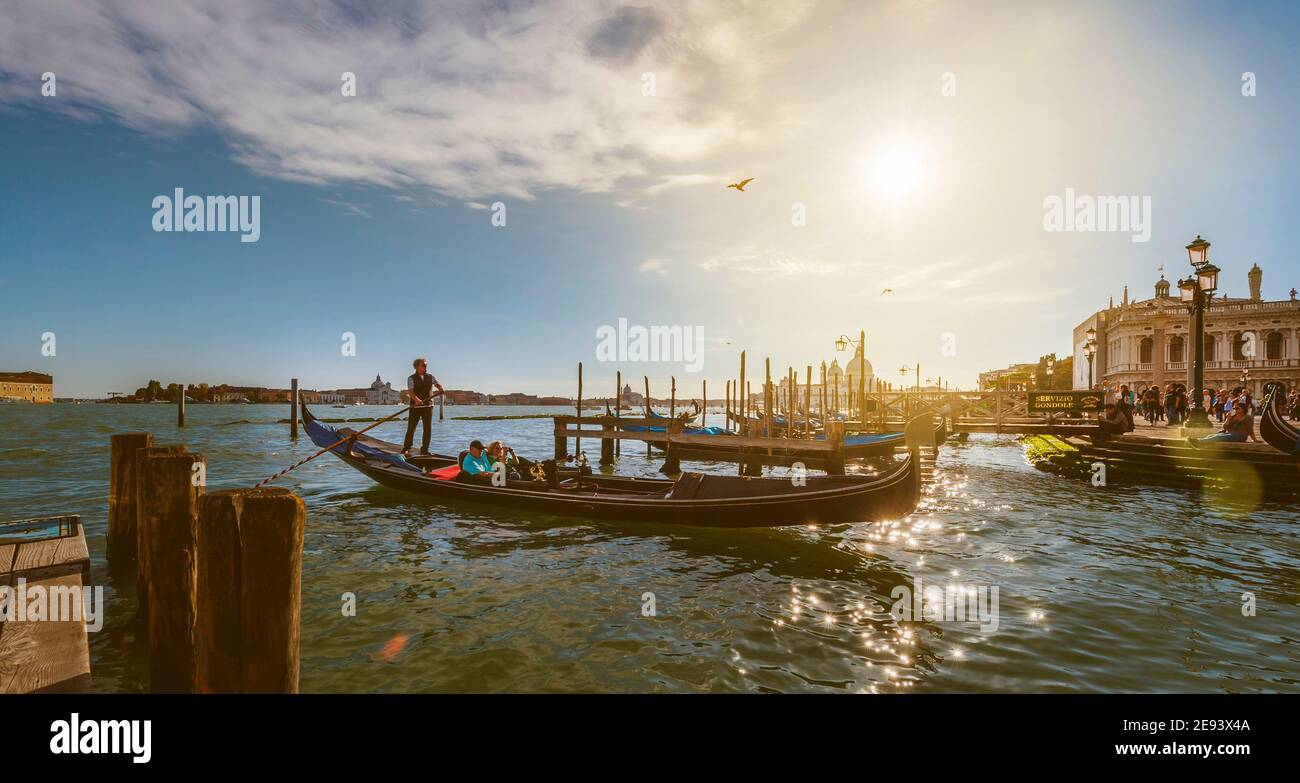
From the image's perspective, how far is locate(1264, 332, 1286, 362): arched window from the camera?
38.1 meters

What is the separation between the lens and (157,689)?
11.8 ft

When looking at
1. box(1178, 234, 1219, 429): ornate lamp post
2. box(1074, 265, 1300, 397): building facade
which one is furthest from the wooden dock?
box(1074, 265, 1300, 397): building facade

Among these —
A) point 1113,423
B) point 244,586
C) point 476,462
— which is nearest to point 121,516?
point 476,462

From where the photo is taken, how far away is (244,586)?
2.65m

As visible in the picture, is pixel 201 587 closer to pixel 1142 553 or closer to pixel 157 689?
pixel 157 689

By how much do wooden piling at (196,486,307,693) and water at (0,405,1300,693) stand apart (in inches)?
69.5

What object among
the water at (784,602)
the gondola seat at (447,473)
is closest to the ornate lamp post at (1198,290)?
the water at (784,602)

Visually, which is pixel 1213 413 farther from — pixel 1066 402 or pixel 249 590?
pixel 249 590

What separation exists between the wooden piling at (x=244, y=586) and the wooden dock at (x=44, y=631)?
5.33 feet

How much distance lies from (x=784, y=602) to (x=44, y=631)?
615 cm

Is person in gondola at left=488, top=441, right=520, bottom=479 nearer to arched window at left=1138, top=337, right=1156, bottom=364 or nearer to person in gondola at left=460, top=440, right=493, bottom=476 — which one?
person in gondola at left=460, top=440, right=493, bottom=476

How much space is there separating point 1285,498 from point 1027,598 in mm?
9064
